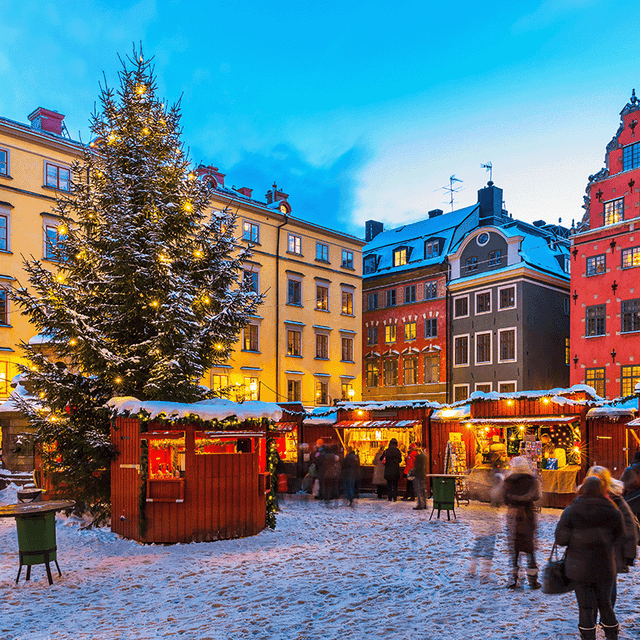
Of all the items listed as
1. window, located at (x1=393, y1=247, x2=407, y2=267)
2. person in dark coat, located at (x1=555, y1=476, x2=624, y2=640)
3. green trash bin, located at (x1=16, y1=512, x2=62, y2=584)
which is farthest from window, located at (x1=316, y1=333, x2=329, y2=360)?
person in dark coat, located at (x1=555, y1=476, x2=624, y2=640)

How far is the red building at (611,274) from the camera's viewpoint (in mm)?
31438

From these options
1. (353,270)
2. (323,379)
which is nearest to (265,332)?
(323,379)

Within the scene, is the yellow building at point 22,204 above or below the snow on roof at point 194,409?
above

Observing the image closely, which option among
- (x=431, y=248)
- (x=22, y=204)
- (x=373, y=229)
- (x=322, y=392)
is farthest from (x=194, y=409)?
(x=373, y=229)

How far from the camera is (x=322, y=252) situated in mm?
41531

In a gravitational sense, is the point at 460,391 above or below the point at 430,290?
below

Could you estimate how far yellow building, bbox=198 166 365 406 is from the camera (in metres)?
36.8

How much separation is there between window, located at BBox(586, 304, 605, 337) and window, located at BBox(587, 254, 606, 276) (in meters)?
1.70

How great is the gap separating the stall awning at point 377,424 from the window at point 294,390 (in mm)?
13872

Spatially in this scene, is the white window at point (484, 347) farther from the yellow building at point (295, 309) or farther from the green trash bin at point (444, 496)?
the green trash bin at point (444, 496)

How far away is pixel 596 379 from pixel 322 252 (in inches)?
692

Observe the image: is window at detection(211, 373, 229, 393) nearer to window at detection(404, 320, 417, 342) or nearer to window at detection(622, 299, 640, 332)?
window at detection(404, 320, 417, 342)

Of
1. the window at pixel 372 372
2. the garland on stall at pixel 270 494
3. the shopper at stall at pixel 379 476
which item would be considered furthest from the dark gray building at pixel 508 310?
the garland on stall at pixel 270 494

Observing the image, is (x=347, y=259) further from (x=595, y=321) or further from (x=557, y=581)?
(x=557, y=581)
